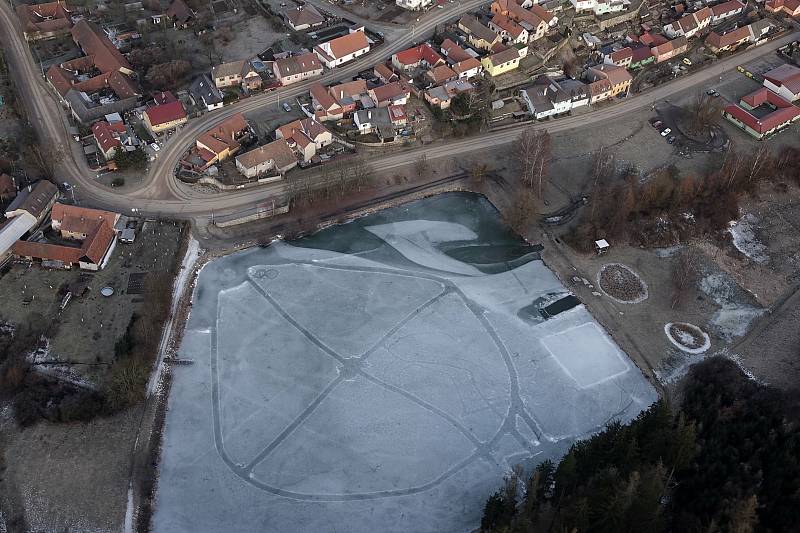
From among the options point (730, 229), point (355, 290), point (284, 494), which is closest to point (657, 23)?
point (730, 229)

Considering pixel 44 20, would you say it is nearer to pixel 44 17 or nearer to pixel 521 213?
pixel 44 17

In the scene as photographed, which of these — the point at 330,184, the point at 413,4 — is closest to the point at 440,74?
the point at 413,4

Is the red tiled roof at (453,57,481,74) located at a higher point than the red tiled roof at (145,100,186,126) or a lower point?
lower

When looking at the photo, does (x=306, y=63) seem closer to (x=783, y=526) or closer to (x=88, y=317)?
(x=88, y=317)

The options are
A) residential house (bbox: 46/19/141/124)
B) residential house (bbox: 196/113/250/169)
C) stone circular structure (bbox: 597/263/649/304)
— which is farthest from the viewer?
residential house (bbox: 46/19/141/124)

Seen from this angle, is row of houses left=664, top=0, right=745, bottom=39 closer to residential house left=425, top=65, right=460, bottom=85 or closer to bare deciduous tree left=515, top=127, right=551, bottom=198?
residential house left=425, top=65, right=460, bottom=85

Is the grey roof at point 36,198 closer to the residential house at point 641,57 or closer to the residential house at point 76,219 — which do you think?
the residential house at point 76,219

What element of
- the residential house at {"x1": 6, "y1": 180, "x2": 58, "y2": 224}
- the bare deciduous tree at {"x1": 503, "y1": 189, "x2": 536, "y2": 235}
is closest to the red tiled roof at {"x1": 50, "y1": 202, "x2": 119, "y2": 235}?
the residential house at {"x1": 6, "y1": 180, "x2": 58, "y2": 224}
